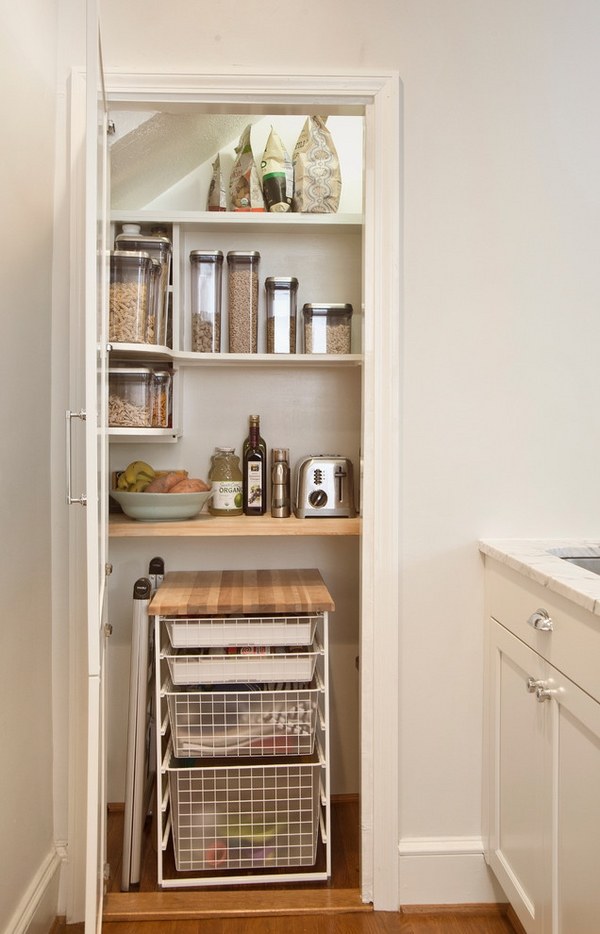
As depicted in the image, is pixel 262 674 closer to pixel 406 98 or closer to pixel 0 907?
pixel 0 907

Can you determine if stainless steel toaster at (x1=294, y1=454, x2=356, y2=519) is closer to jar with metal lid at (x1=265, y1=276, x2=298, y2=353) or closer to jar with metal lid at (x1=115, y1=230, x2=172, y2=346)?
jar with metal lid at (x1=265, y1=276, x2=298, y2=353)

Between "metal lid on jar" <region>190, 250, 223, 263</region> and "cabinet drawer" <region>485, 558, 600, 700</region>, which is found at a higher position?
"metal lid on jar" <region>190, 250, 223, 263</region>

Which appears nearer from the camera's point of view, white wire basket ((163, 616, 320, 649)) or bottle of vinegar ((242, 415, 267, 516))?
white wire basket ((163, 616, 320, 649))

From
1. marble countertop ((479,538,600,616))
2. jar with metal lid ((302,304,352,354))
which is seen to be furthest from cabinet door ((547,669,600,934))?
jar with metal lid ((302,304,352,354))

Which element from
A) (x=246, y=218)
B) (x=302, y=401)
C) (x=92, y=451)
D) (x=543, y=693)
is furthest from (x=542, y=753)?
(x=246, y=218)

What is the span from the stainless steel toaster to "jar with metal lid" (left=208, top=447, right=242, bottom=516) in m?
0.21

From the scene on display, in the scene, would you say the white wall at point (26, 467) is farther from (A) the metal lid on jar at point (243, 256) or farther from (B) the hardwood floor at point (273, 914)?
(A) the metal lid on jar at point (243, 256)

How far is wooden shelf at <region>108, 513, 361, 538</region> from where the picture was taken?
2102 mm

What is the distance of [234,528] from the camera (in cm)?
213

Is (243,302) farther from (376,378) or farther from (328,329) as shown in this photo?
(376,378)

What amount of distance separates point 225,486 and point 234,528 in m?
0.25

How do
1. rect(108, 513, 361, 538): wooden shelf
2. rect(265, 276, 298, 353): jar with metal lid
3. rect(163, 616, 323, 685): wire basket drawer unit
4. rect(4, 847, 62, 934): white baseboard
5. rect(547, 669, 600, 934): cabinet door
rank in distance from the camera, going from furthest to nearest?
rect(265, 276, 298, 353): jar with metal lid, rect(108, 513, 361, 538): wooden shelf, rect(163, 616, 323, 685): wire basket drawer unit, rect(4, 847, 62, 934): white baseboard, rect(547, 669, 600, 934): cabinet door

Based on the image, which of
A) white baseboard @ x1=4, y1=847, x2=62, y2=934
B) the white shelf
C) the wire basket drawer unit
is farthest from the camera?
the white shelf

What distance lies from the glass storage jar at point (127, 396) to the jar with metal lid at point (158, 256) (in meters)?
0.11
